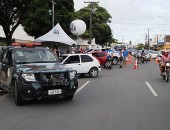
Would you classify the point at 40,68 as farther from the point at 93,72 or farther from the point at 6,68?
the point at 93,72

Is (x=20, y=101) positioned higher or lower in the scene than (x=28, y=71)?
lower

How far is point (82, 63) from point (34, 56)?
8.73 meters

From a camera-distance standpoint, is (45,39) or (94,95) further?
(45,39)

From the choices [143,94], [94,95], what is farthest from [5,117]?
[143,94]

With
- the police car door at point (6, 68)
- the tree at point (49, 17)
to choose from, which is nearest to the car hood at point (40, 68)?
the police car door at point (6, 68)

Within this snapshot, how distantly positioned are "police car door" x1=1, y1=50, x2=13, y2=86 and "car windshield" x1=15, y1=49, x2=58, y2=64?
33 centimetres

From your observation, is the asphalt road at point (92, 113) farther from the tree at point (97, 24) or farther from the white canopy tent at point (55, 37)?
the tree at point (97, 24)

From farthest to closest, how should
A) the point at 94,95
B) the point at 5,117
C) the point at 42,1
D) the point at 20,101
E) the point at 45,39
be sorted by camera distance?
1. the point at 42,1
2. the point at 45,39
3. the point at 94,95
4. the point at 20,101
5. the point at 5,117

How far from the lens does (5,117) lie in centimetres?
828

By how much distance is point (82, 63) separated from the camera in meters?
19.7

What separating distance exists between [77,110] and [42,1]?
21.0 meters

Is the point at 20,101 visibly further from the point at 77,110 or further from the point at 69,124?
the point at 69,124

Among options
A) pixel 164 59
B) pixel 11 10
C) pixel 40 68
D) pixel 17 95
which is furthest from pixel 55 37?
pixel 17 95

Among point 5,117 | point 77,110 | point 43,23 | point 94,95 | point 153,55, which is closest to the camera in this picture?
point 5,117
